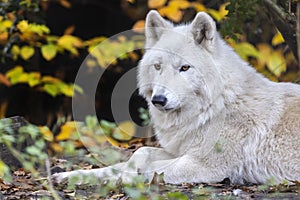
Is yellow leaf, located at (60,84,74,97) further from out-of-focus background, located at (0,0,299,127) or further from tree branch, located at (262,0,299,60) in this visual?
tree branch, located at (262,0,299,60)

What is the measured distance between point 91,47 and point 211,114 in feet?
13.5

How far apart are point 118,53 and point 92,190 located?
14.3 feet

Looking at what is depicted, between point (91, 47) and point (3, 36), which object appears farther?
point (91, 47)

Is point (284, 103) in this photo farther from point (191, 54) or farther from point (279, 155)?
point (191, 54)

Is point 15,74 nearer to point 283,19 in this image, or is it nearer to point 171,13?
point 171,13

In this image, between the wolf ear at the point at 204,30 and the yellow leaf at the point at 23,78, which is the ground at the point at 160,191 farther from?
the yellow leaf at the point at 23,78

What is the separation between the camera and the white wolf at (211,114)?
412 centimetres

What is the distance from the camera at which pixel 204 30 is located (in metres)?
4.32

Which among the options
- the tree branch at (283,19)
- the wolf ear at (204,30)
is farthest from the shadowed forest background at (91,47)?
the wolf ear at (204,30)

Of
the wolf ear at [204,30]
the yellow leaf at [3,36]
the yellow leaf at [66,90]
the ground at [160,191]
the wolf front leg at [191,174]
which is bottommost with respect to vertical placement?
the ground at [160,191]

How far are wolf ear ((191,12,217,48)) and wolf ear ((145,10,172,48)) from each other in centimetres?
30

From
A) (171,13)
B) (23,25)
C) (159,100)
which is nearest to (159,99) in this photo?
(159,100)

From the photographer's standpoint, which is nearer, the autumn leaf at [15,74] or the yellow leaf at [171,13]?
the yellow leaf at [171,13]

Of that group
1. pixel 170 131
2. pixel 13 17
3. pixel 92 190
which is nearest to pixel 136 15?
pixel 13 17
